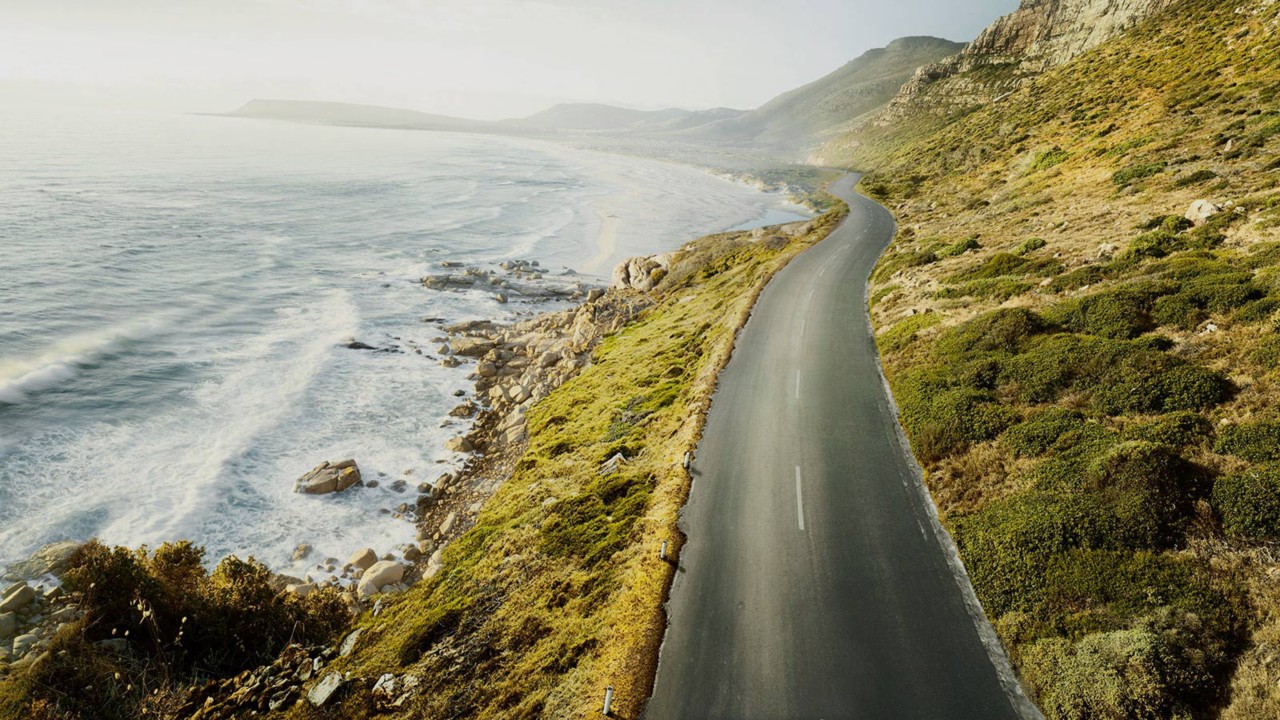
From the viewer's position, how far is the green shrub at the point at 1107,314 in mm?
19172

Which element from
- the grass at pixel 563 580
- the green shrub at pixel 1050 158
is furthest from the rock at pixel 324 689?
the green shrub at pixel 1050 158

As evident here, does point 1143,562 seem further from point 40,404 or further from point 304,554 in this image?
point 40,404

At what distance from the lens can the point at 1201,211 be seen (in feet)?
85.7

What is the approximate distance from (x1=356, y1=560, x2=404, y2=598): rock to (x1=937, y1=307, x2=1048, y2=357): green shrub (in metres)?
24.3

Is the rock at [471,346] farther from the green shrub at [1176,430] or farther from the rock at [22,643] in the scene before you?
the green shrub at [1176,430]

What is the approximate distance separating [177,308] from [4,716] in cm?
4565

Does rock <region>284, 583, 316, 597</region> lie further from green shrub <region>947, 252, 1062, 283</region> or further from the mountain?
the mountain

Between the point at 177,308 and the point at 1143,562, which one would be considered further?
the point at 177,308

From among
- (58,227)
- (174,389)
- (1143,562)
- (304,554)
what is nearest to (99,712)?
(304,554)

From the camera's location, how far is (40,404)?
3066cm

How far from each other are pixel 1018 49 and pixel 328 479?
157421mm

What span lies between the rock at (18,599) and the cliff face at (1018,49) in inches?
5076

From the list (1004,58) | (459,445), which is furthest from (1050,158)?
(1004,58)

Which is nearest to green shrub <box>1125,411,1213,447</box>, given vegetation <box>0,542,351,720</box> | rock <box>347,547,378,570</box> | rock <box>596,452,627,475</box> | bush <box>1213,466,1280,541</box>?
bush <box>1213,466,1280,541</box>
